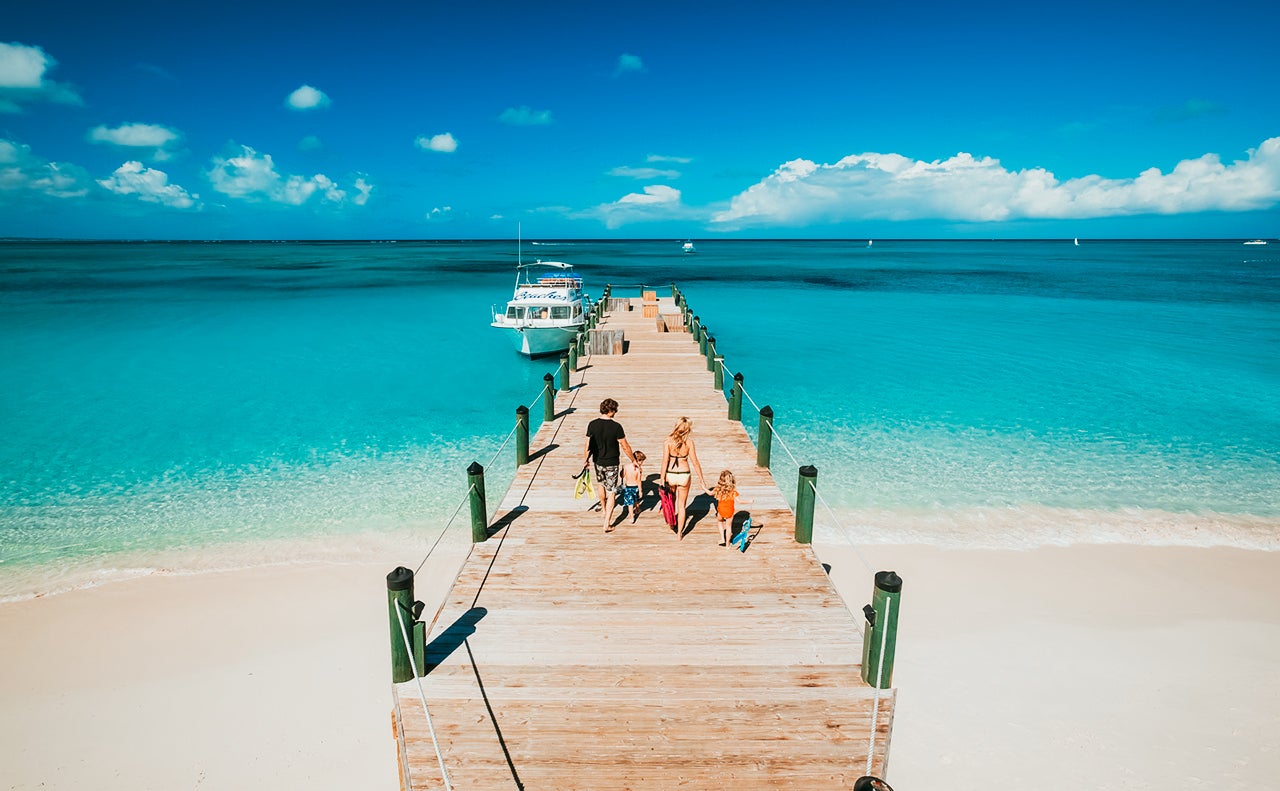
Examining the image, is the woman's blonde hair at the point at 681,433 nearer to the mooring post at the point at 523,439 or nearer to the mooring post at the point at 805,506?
the mooring post at the point at 805,506

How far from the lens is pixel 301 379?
2834cm

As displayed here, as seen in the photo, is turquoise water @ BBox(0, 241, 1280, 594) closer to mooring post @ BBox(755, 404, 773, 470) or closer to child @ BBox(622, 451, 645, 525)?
mooring post @ BBox(755, 404, 773, 470)

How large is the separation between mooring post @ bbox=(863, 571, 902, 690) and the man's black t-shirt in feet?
12.6

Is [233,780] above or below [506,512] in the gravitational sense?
below

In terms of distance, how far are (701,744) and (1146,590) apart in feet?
35.0

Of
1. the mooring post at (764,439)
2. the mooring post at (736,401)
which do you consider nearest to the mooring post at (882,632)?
the mooring post at (764,439)

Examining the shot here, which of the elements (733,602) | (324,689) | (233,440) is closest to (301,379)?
(233,440)

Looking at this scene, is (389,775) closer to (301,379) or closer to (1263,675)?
(1263,675)

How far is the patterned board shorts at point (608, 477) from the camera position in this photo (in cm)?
871

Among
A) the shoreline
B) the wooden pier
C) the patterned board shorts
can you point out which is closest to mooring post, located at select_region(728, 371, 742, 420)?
the shoreline

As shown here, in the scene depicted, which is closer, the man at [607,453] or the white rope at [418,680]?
the white rope at [418,680]

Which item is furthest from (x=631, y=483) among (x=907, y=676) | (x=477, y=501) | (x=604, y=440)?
(x=907, y=676)

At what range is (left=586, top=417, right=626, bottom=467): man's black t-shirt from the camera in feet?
27.7

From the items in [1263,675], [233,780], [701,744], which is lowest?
[233,780]
